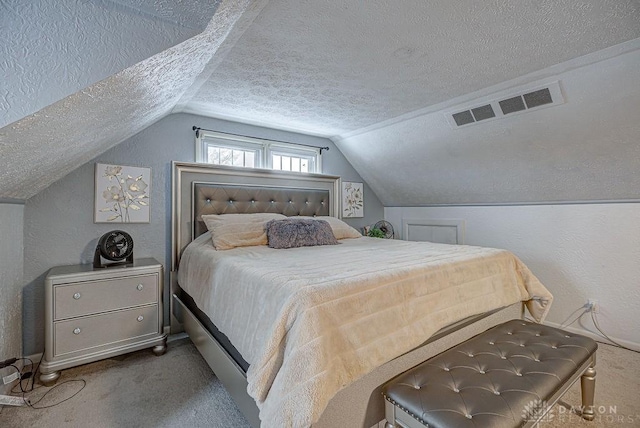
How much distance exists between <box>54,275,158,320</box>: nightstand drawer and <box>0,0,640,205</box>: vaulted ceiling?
0.69 metres

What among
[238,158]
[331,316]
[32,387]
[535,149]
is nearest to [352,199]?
[238,158]


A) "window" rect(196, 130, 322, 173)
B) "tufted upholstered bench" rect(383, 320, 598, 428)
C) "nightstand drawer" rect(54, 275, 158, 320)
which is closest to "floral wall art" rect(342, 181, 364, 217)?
"window" rect(196, 130, 322, 173)

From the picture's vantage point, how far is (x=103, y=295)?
1.95m

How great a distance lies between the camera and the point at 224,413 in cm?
156

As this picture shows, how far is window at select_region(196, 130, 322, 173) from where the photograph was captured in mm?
2916

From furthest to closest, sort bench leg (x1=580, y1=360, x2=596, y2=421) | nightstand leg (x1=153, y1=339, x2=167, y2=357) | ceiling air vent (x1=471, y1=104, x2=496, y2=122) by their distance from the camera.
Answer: ceiling air vent (x1=471, y1=104, x2=496, y2=122), nightstand leg (x1=153, y1=339, x2=167, y2=357), bench leg (x1=580, y1=360, x2=596, y2=421)

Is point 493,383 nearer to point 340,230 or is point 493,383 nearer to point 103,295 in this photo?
point 340,230

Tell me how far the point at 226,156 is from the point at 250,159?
27 centimetres

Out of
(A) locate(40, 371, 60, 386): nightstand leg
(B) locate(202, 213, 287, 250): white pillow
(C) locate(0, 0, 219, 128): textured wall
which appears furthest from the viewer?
(B) locate(202, 213, 287, 250): white pillow

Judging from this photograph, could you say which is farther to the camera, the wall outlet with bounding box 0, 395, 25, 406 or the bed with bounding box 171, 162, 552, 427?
the wall outlet with bounding box 0, 395, 25, 406

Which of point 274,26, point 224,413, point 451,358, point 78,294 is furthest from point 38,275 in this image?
point 451,358

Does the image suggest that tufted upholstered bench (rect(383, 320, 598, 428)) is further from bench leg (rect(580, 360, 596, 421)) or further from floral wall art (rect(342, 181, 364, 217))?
floral wall art (rect(342, 181, 364, 217))

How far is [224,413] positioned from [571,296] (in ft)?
10.1

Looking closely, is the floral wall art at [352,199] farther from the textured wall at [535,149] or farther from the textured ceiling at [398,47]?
the textured ceiling at [398,47]
